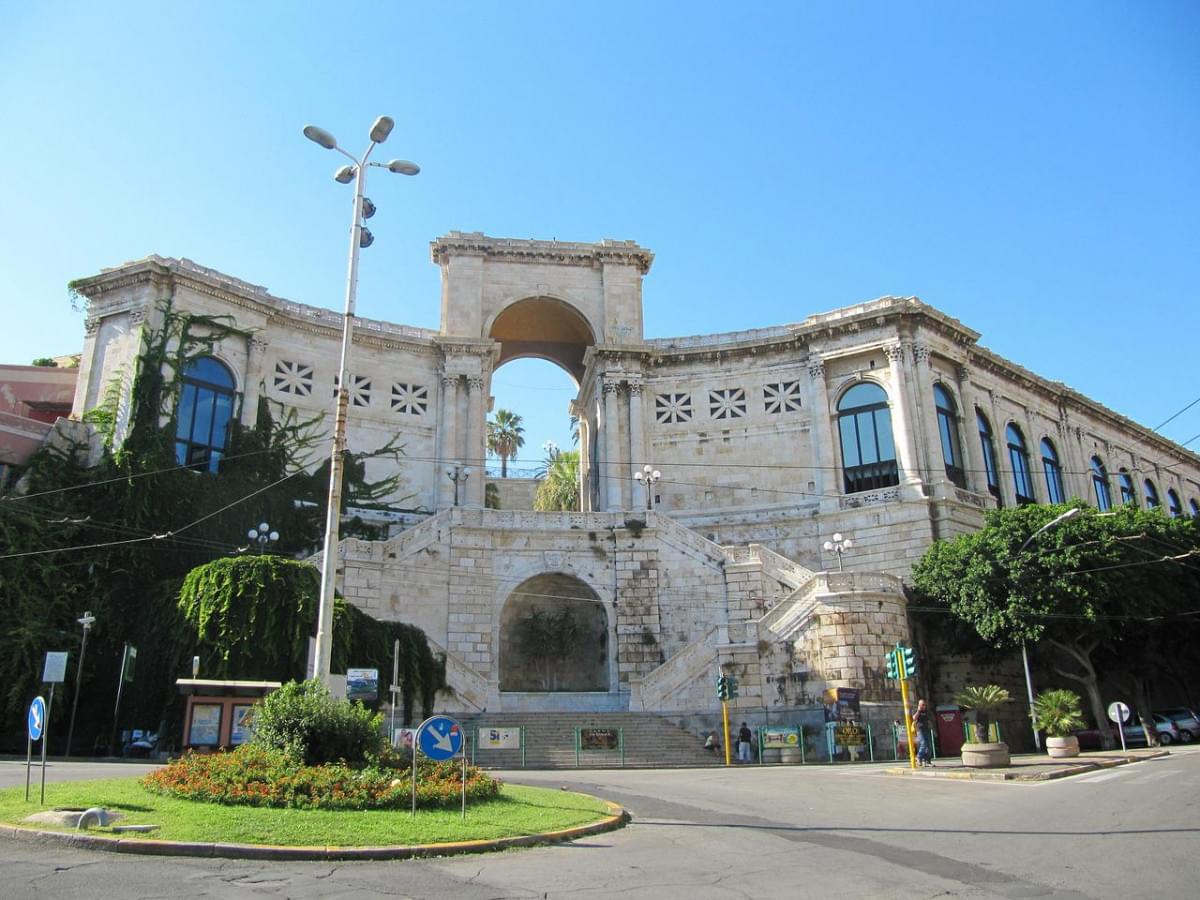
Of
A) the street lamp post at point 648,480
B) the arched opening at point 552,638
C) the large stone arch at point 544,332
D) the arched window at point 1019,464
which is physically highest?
the large stone arch at point 544,332

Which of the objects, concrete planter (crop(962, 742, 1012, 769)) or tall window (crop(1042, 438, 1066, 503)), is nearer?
concrete planter (crop(962, 742, 1012, 769))

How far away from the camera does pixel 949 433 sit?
155ft

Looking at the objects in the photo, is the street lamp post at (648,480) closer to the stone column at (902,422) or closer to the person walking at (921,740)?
the stone column at (902,422)

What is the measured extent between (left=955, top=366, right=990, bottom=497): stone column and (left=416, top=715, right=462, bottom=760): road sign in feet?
129

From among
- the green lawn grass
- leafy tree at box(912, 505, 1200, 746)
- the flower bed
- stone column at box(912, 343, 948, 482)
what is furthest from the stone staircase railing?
the green lawn grass

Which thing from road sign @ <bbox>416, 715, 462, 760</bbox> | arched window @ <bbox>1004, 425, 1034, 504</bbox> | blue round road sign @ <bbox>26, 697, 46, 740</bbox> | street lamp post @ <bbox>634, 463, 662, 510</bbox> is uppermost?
arched window @ <bbox>1004, 425, 1034, 504</bbox>

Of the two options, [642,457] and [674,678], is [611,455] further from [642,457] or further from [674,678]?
[674,678]

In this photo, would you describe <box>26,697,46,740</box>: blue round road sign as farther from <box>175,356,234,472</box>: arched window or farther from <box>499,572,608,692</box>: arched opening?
<box>175,356,234,472</box>: arched window

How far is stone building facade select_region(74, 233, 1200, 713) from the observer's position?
3591cm

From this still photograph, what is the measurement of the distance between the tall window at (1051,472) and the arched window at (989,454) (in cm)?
565

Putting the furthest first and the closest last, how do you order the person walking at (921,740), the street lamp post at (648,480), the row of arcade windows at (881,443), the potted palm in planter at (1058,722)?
1. the row of arcade windows at (881,443)
2. the street lamp post at (648,480)
3. the potted palm in planter at (1058,722)
4. the person walking at (921,740)

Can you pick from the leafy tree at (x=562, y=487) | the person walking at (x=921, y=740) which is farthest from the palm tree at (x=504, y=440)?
the person walking at (x=921, y=740)

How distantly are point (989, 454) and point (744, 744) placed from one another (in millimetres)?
27470

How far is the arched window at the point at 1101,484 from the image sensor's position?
58.3 meters
